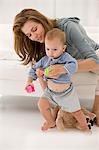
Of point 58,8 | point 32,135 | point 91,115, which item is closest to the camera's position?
point 32,135

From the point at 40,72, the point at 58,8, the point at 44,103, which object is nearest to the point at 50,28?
the point at 40,72

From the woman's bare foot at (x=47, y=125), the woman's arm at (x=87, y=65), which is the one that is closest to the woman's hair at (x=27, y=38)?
the woman's arm at (x=87, y=65)

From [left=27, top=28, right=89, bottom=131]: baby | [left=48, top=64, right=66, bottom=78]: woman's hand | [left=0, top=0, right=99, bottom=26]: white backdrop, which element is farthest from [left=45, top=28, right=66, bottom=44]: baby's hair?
[left=0, top=0, right=99, bottom=26]: white backdrop

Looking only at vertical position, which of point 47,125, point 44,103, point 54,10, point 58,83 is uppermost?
point 54,10

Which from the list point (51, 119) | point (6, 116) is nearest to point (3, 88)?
point (6, 116)

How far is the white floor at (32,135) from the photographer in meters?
1.19

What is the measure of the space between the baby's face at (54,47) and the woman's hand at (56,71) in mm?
52

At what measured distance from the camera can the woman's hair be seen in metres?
1.39

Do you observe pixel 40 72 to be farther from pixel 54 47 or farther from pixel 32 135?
pixel 32 135

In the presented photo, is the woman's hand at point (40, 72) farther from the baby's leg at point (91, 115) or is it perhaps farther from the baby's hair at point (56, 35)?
the baby's leg at point (91, 115)

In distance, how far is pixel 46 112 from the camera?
55.5 inches

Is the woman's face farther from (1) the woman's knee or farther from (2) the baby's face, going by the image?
(1) the woman's knee

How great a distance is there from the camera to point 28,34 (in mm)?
1415

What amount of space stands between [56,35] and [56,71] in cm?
17
